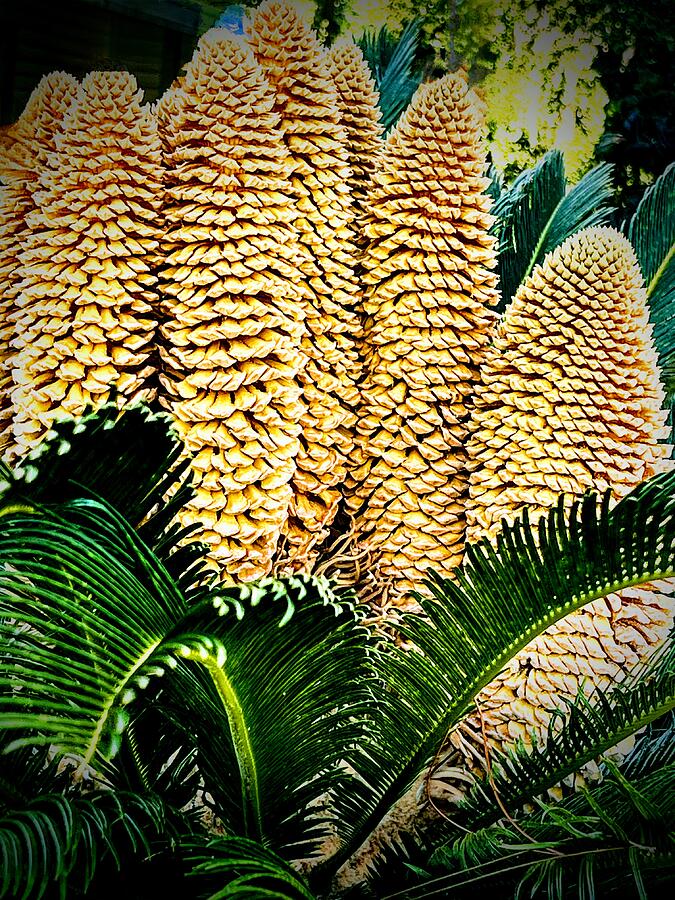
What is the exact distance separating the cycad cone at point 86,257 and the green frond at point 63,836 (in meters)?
0.55

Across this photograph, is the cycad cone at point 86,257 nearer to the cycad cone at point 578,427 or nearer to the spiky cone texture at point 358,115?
the spiky cone texture at point 358,115

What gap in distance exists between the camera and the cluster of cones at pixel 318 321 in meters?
1.13

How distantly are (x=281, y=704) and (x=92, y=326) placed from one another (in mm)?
580

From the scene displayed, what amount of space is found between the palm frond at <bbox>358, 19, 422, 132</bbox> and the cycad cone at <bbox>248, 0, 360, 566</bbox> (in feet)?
0.99

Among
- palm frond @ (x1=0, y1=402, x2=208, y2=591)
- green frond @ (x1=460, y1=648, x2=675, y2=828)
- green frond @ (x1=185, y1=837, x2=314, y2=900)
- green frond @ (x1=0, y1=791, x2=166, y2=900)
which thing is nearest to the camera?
green frond @ (x1=0, y1=791, x2=166, y2=900)

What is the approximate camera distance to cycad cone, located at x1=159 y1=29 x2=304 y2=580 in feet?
3.72

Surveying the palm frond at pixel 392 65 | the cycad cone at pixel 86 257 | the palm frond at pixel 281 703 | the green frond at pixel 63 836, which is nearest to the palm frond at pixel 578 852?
the palm frond at pixel 281 703

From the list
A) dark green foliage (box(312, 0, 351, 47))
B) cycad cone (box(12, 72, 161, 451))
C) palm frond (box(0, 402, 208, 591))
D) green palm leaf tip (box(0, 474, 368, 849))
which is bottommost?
green palm leaf tip (box(0, 474, 368, 849))

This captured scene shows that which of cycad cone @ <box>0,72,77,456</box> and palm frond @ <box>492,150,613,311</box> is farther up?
palm frond @ <box>492,150,613,311</box>

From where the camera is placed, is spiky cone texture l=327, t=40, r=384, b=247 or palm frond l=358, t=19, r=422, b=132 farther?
palm frond l=358, t=19, r=422, b=132

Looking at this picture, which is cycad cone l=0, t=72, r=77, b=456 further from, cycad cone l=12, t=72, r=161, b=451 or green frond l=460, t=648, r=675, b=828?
green frond l=460, t=648, r=675, b=828

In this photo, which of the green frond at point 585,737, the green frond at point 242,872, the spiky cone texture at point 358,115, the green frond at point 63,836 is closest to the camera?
the green frond at point 63,836

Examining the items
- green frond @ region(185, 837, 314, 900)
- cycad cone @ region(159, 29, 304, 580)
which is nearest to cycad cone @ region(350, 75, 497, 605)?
cycad cone @ region(159, 29, 304, 580)

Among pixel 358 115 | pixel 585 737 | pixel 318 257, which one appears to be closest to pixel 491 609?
pixel 585 737
